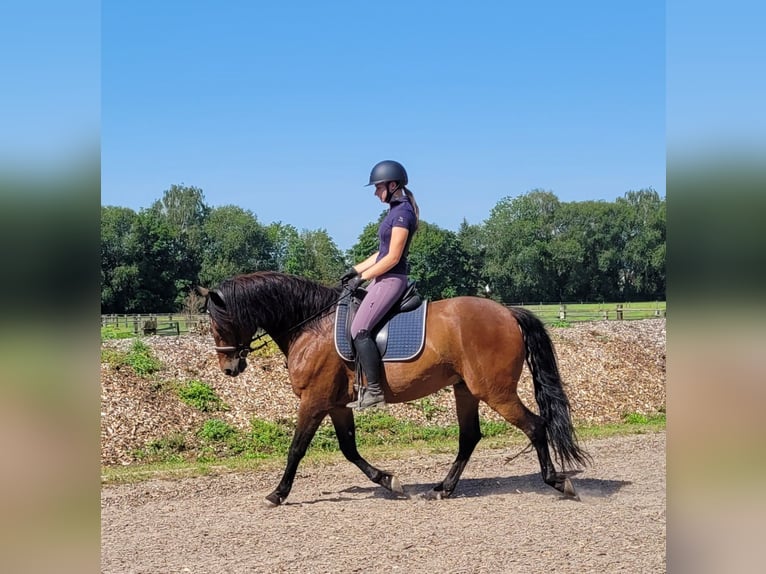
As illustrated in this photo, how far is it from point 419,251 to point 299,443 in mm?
42339

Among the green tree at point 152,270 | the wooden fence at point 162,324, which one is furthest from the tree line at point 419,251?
the wooden fence at point 162,324

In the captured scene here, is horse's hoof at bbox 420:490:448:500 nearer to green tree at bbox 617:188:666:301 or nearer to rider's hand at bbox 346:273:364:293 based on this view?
rider's hand at bbox 346:273:364:293

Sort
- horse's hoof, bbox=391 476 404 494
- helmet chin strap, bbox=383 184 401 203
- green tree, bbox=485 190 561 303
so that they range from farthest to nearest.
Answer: green tree, bbox=485 190 561 303 → horse's hoof, bbox=391 476 404 494 → helmet chin strap, bbox=383 184 401 203

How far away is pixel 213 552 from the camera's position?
559 cm

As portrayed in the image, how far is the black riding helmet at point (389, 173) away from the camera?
22.4ft

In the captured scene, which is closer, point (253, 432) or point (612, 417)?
point (253, 432)

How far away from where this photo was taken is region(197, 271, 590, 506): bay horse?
22.6ft

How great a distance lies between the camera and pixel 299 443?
7.10m

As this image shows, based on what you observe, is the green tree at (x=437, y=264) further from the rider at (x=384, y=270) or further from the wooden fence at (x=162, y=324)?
the rider at (x=384, y=270)

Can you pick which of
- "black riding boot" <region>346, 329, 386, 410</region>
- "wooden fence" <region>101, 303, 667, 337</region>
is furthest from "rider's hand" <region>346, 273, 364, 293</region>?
"wooden fence" <region>101, 303, 667, 337</region>

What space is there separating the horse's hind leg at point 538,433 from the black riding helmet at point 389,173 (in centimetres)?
Answer: 243
